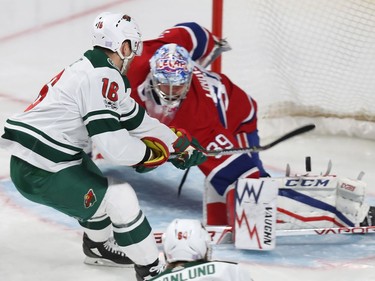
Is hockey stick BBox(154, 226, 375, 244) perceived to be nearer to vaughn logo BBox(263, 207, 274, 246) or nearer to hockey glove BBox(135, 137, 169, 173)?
vaughn logo BBox(263, 207, 274, 246)

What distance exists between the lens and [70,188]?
2.96 meters

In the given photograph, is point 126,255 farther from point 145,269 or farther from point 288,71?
point 288,71

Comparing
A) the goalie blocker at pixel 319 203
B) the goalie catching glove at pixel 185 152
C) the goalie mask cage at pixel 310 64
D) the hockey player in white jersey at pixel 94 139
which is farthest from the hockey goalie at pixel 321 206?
the goalie mask cage at pixel 310 64

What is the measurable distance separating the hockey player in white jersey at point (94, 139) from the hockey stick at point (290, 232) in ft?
1.27

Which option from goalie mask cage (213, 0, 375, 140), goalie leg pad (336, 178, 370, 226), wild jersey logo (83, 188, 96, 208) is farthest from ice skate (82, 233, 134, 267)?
goalie mask cage (213, 0, 375, 140)

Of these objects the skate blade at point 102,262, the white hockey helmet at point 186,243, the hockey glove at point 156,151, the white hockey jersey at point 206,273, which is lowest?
the skate blade at point 102,262

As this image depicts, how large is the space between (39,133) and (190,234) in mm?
867

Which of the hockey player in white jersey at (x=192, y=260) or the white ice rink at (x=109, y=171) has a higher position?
the hockey player in white jersey at (x=192, y=260)

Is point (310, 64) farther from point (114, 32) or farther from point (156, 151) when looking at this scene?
point (114, 32)

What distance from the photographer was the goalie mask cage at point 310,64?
14.7 feet

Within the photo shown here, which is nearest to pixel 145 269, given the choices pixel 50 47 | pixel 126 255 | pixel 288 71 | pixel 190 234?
pixel 126 255

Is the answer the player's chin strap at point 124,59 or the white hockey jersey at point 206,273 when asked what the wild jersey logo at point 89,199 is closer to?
the player's chin strap at point 124,59

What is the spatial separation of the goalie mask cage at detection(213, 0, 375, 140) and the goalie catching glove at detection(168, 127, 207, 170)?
1.35 metres

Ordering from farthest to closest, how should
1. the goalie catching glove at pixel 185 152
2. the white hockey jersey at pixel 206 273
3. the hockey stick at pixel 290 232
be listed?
the hockey stick at pixel 290 232
the goalie catching glove at pixel 185 152
the white hockey jersey at pixel 206 273
